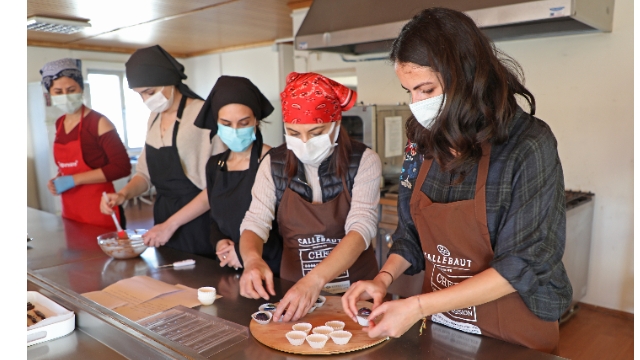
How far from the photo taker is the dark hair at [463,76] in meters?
1.09

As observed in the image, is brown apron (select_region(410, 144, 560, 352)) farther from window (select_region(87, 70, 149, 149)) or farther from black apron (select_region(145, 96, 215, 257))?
window (select_region(87, 70, 149, 149))

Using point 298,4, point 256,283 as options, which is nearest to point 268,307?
point 256,283

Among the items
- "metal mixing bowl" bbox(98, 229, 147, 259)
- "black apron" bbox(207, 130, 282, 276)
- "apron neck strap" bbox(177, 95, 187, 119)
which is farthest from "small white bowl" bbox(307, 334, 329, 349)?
"apron neck strap" bbox(177, 95, 187, 119)

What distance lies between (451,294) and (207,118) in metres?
1.21

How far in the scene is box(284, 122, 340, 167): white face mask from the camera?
159cm

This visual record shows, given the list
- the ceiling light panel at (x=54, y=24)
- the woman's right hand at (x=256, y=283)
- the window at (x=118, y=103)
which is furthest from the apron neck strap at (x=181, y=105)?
the window at (x=118, y=103)

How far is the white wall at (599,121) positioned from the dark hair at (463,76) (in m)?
2.14

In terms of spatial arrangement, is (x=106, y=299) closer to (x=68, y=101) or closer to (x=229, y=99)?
(x=229, y=99)

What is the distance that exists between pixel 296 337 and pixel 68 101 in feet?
7.30

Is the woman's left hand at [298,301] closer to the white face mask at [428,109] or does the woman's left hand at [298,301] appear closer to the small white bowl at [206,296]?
the small white bowl at [206,296]

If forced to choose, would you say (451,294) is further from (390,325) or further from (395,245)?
(395,245)

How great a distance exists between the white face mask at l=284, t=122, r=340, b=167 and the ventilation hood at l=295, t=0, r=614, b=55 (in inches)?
42.8

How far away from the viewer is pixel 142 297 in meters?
1.52
